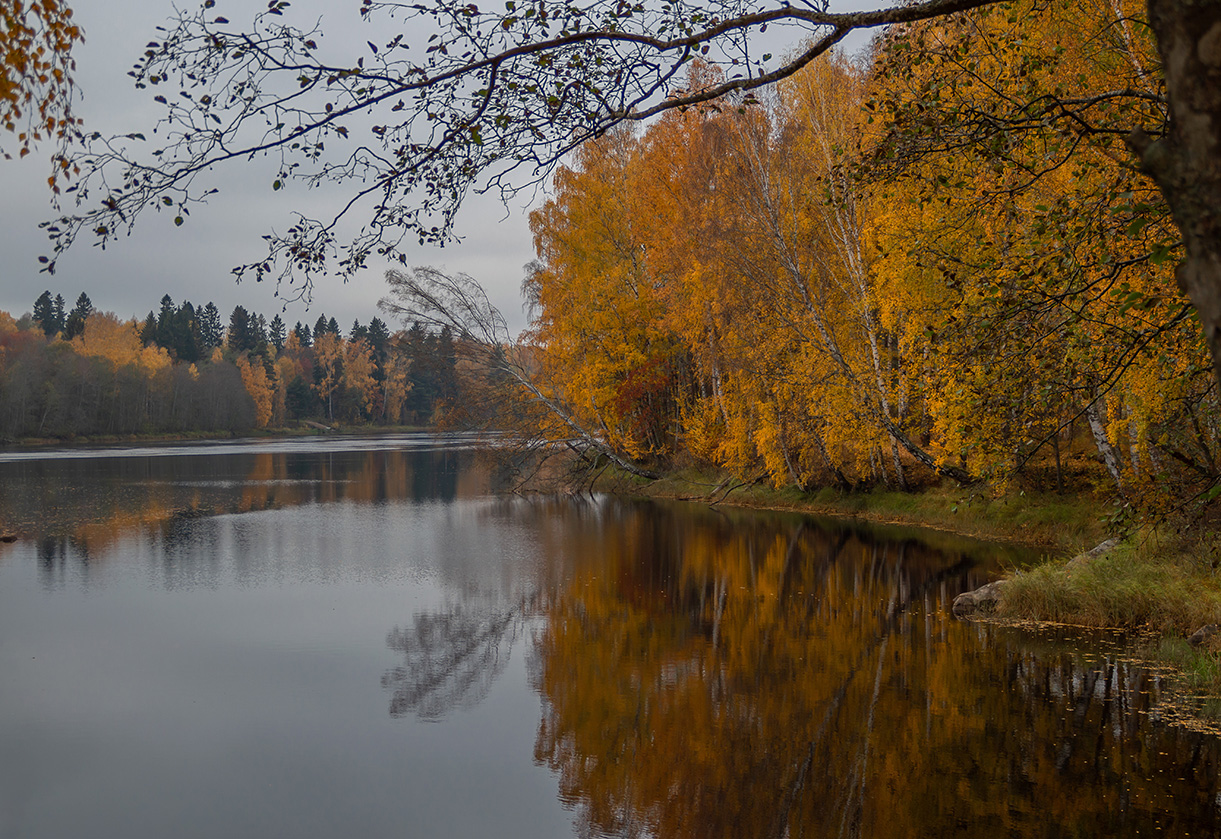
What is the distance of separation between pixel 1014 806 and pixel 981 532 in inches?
493

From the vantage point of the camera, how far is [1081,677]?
888cm

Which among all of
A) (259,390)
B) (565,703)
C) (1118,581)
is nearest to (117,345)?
(259,390)

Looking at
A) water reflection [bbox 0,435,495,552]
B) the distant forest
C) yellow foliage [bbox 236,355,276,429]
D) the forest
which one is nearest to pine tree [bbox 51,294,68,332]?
the distant forest

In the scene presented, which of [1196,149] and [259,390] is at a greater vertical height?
[259,390]

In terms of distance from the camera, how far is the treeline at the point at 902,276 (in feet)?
19.4

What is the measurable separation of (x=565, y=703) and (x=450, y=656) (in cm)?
229

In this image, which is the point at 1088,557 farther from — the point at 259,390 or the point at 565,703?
the point at 259,390

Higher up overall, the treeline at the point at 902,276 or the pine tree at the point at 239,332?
the pine tree at the point at 239,332

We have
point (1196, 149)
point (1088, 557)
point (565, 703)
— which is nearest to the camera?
point (1196, 149)

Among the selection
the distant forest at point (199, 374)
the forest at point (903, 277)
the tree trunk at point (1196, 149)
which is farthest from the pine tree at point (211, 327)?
the tree trunk at point (1196, 149)

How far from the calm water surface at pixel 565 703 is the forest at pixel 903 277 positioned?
7.13ft

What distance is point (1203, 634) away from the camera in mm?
8992

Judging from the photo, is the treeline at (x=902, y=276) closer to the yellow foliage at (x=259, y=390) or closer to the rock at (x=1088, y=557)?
the rock at (x=1088, y=557)

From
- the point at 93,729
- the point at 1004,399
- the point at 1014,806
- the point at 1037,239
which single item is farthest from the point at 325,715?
the point at 1037,239
